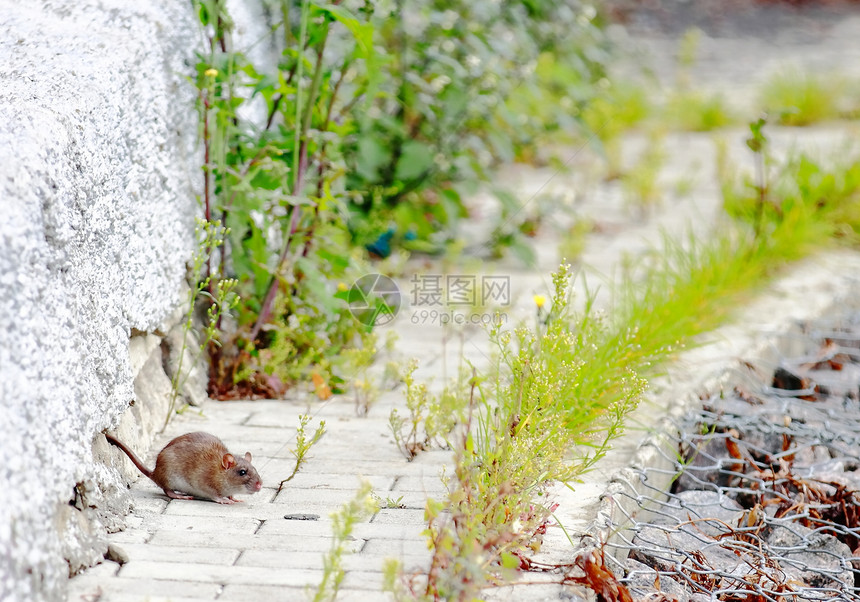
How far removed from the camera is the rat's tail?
8.12 ft

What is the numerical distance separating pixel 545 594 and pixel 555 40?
3842 mm

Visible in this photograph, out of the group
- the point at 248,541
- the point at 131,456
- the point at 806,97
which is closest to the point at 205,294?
the point at 131,456

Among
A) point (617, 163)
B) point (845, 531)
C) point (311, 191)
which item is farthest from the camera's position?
point (617, 163)

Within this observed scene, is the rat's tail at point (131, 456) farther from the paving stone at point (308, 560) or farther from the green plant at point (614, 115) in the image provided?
the green plant at point (614, 115)

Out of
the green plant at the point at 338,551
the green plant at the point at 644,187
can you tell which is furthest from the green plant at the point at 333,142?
the green plant at the point at 338,551

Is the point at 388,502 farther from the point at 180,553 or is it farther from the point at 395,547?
the point at 180,553

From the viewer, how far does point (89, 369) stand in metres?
2.35

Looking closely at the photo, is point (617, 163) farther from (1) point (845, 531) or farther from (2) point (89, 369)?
(2) point (89, 369)

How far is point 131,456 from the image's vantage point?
8.19 ft

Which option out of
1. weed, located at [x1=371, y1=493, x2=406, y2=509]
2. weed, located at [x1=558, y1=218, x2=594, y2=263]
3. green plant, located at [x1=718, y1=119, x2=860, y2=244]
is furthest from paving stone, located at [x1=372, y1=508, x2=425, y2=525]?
green plant, located at [x1=718, y1=119, x2=860, y2=244]

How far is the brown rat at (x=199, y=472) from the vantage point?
2475mm

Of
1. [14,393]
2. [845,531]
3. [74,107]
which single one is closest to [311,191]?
[74,107]

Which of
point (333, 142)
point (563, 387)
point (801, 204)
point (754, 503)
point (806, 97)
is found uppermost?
point (806, 97)

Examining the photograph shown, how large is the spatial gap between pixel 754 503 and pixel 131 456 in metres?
1.92
